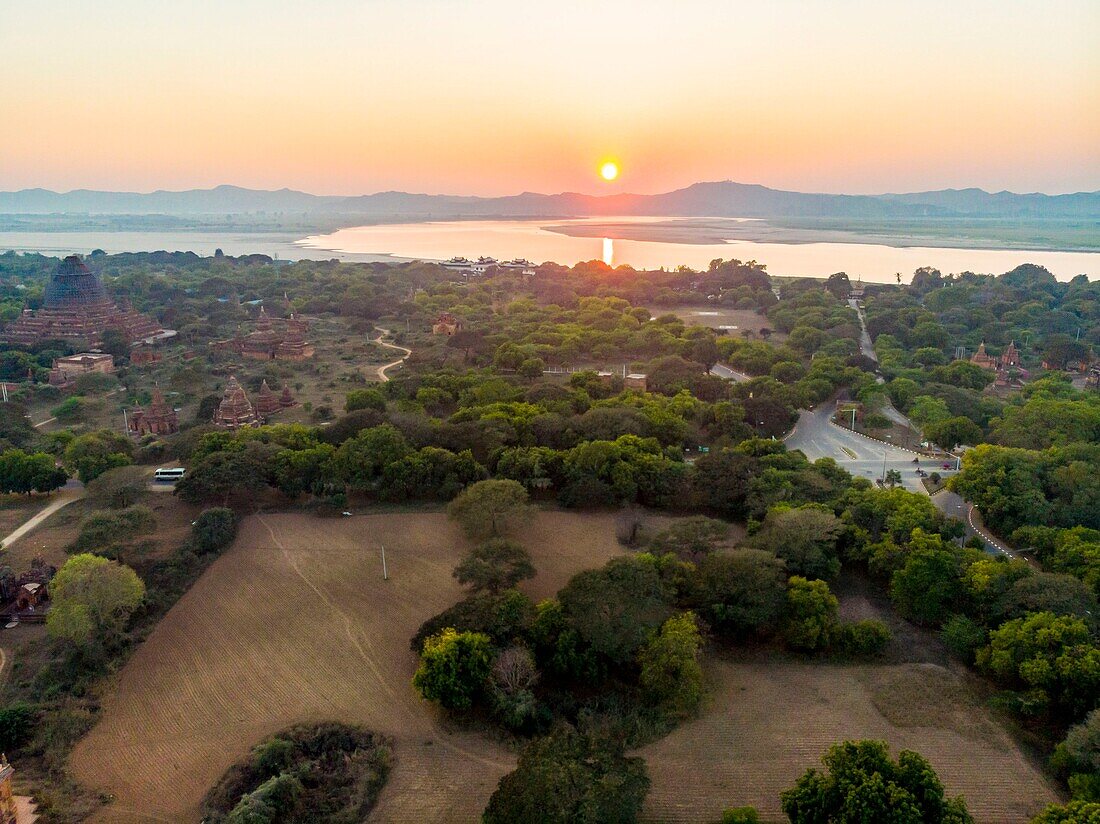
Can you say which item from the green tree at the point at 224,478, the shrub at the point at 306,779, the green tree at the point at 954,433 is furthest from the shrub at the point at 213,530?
the green tree at the point at 954,433

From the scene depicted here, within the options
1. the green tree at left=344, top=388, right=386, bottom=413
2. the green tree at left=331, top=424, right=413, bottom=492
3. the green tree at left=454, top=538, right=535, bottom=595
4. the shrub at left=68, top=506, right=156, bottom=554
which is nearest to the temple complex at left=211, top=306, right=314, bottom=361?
the green tree at left=344, top=388, right=386, bottom=413

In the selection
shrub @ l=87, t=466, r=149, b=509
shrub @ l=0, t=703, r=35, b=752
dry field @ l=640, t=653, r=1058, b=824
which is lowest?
dry field @ l=640, t=653, r=1058, b=824

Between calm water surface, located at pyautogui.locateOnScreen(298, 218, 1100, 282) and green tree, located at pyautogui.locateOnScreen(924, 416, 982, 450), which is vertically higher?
calm water surface, located at pyautogui.locateOnScreen(298, 218, 1100, 282)

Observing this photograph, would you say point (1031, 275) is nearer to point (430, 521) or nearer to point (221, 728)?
point (430, 521)

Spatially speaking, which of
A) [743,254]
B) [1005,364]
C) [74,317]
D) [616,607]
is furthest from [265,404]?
[743,254]

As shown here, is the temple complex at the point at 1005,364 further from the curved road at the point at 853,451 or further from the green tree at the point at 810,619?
the green tree at the point at 810,619

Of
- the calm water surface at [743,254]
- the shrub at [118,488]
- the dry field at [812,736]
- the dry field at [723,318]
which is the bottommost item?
the dry field at [812,736]

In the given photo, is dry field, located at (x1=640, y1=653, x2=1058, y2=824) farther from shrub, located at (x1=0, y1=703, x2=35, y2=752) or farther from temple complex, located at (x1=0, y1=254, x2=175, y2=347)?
temple complex, located at (x1=0, y1=254, x2=175, y2=347)
